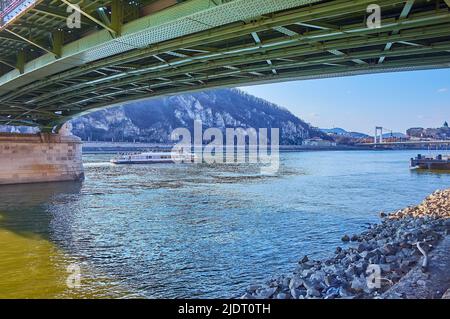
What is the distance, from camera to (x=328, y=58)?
1470cm

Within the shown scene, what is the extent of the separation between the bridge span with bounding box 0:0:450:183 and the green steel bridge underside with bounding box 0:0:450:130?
0.03m

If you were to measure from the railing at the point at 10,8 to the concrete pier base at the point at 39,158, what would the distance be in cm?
2555

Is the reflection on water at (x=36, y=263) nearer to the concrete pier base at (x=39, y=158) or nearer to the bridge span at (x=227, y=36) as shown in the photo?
the bridge span at (x=227, y=36)

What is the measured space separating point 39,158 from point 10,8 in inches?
1126

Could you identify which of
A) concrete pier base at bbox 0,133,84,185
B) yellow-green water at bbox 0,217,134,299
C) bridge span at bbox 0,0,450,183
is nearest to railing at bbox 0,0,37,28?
bridge span at bbox 0,0,450,183

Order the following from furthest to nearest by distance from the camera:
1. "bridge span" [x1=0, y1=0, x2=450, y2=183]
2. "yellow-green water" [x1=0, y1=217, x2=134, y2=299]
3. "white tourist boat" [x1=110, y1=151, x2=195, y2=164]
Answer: "white tourist boat" [x1=110, y1=151, x2=195, y2=164], "bridge span" [x1=0, y1=0, x2=450, y2=183], "yellow-green water" [x1=0, y1=217, x2=134, y2=299]

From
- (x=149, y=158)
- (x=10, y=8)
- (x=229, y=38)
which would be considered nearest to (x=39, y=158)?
(x=10, y=8)

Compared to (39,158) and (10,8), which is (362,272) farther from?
(39,158)

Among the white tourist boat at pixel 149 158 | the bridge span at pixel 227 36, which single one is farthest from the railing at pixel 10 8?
the white tourist boat at pixel 149 158

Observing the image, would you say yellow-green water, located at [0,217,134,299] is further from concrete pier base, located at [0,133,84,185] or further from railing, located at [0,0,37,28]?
concrete pier base, located at [0,133,84,185]

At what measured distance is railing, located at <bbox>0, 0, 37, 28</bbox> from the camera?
12.3m

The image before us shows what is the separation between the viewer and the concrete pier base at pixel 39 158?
3641 centimetres
